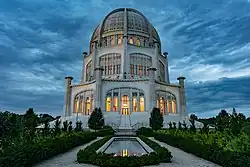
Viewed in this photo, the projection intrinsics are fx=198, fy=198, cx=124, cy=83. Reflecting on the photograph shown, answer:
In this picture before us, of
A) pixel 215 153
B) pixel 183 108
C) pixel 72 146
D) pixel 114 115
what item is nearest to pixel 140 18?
pixel 183 108

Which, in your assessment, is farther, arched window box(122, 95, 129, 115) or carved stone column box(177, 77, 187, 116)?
carved stone column box(177, 77, 187, 116)

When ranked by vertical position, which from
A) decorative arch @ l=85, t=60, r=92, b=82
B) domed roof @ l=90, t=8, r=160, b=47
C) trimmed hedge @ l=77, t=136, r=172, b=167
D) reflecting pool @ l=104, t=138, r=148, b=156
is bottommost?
reflecting pool @ l=104, t=138, r=148, b=156

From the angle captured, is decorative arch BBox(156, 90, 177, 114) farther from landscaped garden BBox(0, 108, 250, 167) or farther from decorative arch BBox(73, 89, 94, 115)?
landscaped garden BBox(0, 108, 250, 167)

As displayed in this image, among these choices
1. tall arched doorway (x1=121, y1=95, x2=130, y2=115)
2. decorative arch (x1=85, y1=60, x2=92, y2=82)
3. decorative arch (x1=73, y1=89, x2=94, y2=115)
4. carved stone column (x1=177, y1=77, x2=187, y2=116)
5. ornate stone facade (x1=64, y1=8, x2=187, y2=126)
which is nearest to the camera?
ornate stone facade (x1=64, y1=8, x2=187, y2=126)

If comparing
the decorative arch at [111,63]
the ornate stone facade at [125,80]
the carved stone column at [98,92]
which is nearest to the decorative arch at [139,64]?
the ornate stone facade at [125,80]

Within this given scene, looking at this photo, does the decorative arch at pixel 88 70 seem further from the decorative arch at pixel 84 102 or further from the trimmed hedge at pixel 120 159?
the trimmed hedge at pixel 120 159

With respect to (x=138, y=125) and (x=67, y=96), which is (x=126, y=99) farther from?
(x=67, y=96)

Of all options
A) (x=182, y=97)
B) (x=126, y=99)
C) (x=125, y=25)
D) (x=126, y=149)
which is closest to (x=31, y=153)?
(x=126, y=149)

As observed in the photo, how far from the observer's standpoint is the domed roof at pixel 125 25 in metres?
48.9

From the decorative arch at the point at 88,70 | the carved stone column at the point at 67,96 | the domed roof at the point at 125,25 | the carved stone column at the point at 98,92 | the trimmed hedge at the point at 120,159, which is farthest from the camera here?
the domed roof at the point at 125,25

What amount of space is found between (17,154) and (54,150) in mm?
3881

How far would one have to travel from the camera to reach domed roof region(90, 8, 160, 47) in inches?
1924

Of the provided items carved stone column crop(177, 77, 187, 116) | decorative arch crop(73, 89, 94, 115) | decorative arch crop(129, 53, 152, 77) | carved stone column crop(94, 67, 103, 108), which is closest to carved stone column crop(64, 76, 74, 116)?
decorative arch crop(73, 89, 94, 115)

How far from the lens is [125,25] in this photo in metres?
48.1
